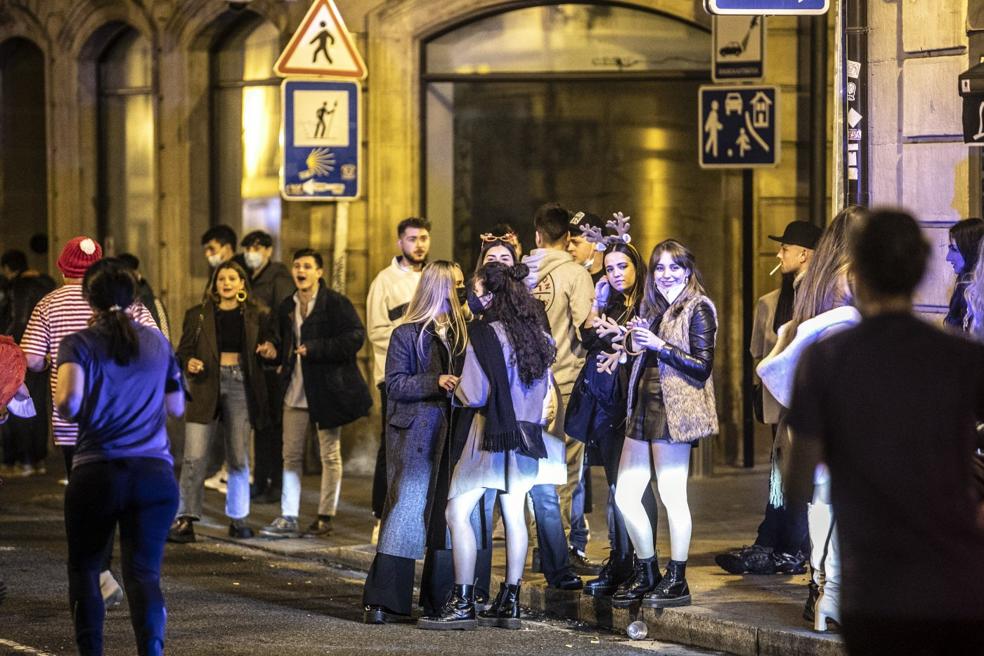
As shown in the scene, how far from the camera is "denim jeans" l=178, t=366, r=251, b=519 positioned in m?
11.5

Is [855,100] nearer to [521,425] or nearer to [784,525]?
[784,525]

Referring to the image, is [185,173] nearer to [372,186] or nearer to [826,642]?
[372,186]

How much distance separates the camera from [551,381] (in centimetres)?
922

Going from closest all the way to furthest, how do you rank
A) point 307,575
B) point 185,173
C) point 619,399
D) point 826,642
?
point 826,642 < point 619,399 < point 307,575 < point 185,173

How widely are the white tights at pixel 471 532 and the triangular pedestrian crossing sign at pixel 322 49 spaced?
175 inches

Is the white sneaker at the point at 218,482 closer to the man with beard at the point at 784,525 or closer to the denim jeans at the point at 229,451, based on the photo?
the denim jeans at the point at 229,451

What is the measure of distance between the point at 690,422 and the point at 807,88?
20.4 ft

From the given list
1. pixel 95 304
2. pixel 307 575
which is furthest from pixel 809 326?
pixel 307 575

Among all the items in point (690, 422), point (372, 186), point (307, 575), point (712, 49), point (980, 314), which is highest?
point (712, 49)

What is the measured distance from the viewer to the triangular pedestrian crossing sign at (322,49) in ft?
39.7

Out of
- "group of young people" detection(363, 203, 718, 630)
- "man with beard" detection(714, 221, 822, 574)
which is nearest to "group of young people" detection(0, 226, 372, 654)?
"group of young people" detection(363, 203, 718, 630)

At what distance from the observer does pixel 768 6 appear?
9.62 meters

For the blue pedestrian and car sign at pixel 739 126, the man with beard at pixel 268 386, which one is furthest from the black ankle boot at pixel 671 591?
the blue pedestrian and car sign at pixel 739 126

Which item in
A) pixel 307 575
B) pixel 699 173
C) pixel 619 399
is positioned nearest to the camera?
pixel 619 399
